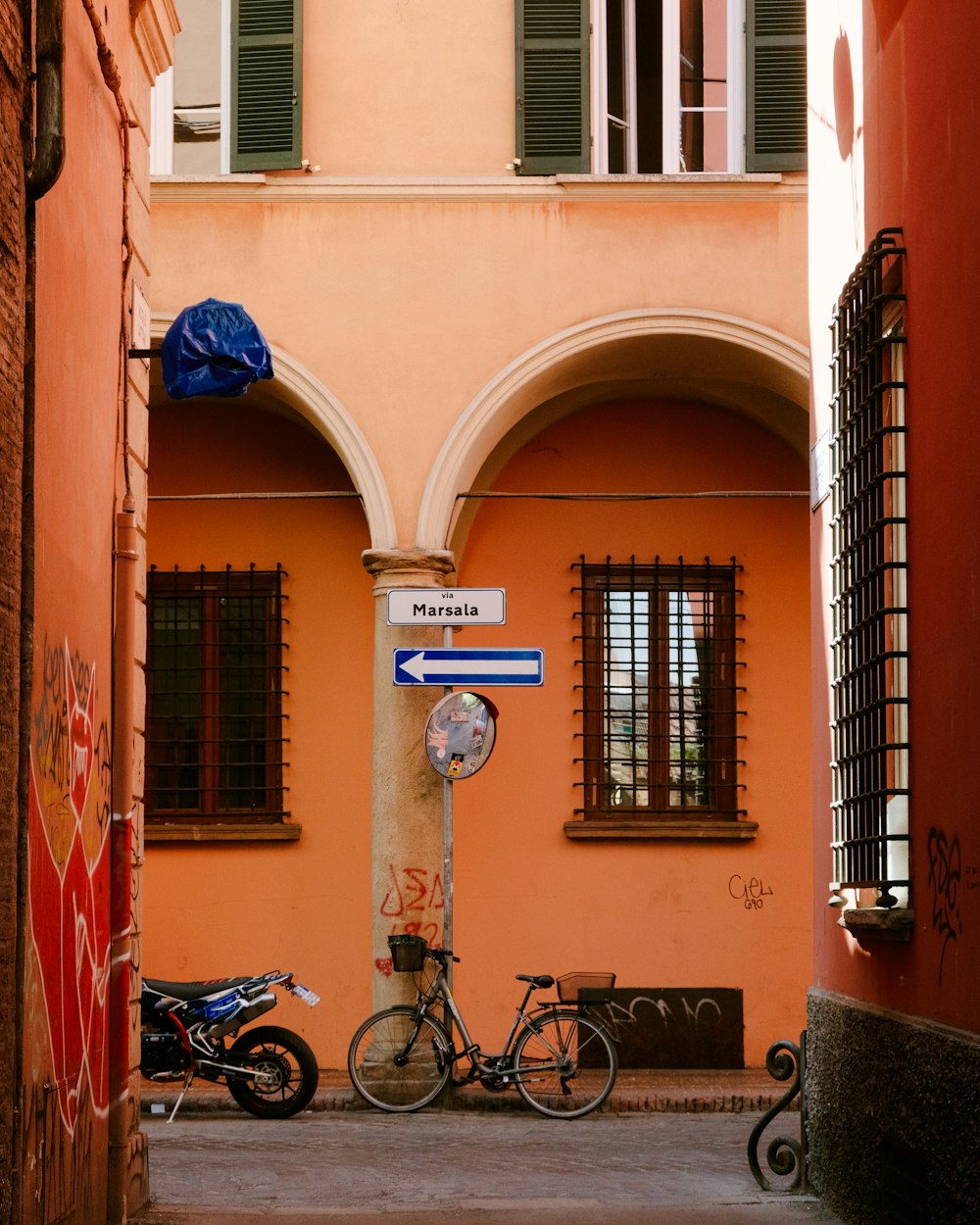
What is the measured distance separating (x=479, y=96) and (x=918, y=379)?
7359mm

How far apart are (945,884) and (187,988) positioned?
6571 millimetres

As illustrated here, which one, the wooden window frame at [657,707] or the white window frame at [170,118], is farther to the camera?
the wooden window frame at [657,707]

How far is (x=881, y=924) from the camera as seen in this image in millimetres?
6914

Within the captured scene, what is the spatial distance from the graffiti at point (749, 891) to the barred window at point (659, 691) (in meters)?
0.48

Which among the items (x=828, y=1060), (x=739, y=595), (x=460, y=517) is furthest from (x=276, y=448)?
(x=828, y=1060)

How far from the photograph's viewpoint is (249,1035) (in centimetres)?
1165

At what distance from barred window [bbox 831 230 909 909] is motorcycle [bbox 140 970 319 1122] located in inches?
189

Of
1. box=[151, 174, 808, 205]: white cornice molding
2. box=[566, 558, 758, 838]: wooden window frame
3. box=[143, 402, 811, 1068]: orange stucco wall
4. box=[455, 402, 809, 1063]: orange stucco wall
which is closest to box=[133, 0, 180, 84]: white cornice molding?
box=[151, 174, 808, 205]: white cornice molding

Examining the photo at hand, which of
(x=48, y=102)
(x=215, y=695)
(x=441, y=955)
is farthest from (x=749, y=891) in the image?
(x=48, y=102)

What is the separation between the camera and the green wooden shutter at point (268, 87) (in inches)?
528

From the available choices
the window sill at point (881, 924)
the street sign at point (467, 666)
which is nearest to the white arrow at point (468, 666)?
the street sign at point (467, 666)

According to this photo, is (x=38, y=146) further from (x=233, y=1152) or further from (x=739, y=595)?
(x=739, y=595)

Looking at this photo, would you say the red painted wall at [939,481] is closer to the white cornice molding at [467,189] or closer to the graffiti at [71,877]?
the graffiti at [71,877]

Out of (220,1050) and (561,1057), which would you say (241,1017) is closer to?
(220,1050)
